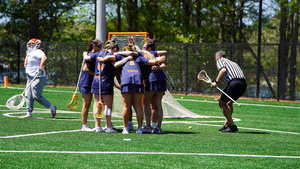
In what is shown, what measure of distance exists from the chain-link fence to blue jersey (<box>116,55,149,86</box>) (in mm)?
10876

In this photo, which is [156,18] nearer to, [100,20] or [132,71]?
[100,20]

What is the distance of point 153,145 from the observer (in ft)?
33.7

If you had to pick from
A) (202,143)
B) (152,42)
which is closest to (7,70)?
(152,42)

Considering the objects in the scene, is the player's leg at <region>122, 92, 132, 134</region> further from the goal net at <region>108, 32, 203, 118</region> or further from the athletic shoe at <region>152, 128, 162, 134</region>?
the goal net at <region>108, 32, 203, 118</region>

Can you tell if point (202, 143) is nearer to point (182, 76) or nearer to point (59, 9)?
point (182, 76)

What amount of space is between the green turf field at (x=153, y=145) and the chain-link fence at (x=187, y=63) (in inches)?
354

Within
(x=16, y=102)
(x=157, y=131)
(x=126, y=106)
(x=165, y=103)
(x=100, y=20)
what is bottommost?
(x=157, y=131)

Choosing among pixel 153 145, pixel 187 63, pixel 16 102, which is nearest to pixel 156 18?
pixel 187 63

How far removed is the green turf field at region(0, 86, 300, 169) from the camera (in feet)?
27.9

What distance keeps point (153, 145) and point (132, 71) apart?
2.11 metres

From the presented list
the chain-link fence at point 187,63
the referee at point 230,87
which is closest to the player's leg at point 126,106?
the referee at point 230,87

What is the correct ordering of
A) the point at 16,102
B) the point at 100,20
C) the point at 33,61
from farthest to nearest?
the point at 100,20 → the point at 33,61 → the point at 16,102

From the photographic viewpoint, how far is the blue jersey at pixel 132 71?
11.8 m

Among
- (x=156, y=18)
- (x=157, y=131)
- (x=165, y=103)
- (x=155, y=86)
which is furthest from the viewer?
(x=156, y=18)
